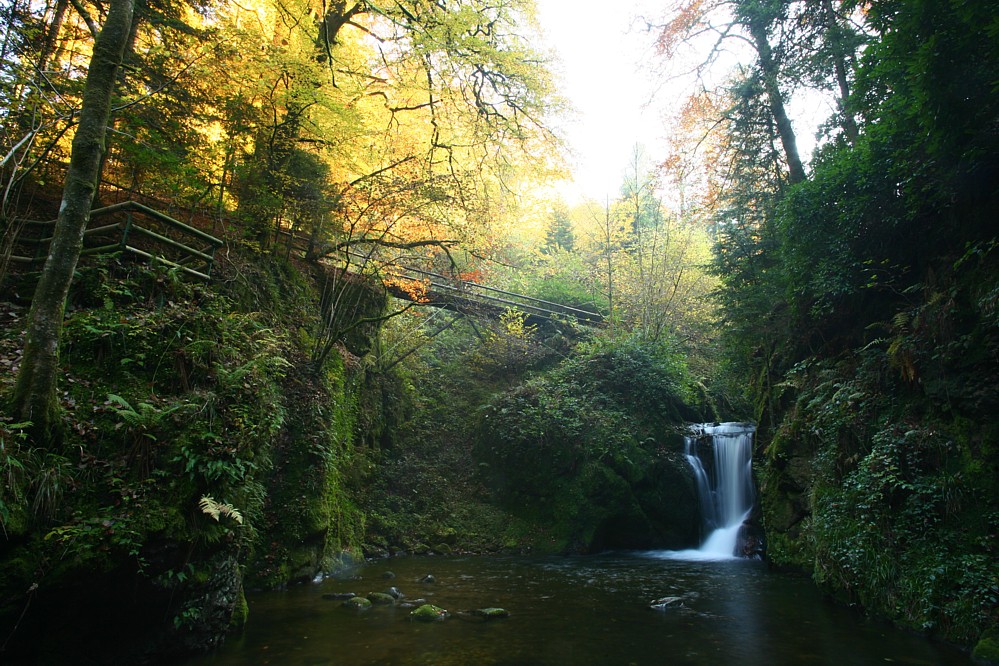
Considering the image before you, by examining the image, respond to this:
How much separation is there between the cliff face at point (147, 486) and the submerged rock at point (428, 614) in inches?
83.2

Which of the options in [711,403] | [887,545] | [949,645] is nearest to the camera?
[949,645]

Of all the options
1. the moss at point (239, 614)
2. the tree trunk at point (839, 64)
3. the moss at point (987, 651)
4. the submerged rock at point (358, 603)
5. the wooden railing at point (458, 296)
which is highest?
the tree trunk at point (839, 64)

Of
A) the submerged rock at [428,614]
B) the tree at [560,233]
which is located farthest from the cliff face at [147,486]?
the tree at [560,233]

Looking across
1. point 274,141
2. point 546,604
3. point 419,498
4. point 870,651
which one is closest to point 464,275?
point 274,141

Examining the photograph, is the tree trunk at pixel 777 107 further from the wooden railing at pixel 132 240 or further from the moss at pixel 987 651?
the wooden railing at pixel 132 240

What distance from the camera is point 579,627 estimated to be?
6.40 meters

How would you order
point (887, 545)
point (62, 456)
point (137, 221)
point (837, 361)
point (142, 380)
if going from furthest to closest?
point (837, 361), point (137, 221), point (887, 545), point (142, 380), point (62, 456)

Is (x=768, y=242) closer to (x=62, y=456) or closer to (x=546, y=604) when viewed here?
(x=546, y=604)

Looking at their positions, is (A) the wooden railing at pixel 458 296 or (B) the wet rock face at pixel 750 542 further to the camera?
(A) the wooden railing at pixel 458 296

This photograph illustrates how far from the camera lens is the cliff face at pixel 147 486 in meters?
4.11

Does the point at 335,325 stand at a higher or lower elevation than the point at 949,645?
higher

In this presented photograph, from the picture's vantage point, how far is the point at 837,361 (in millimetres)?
9594

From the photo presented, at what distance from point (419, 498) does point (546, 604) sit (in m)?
6.68

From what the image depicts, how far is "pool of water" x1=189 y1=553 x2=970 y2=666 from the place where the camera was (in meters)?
5.30
